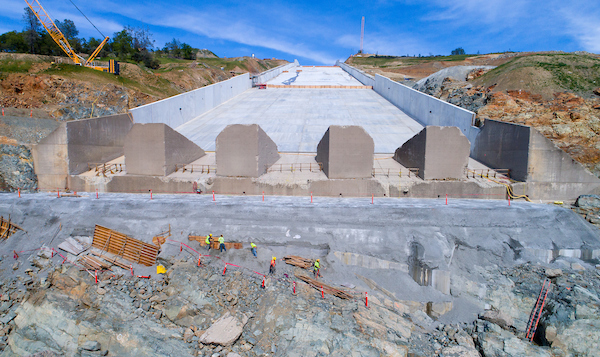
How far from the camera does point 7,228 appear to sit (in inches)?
467

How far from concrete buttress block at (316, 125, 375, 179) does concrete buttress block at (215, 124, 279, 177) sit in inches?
121

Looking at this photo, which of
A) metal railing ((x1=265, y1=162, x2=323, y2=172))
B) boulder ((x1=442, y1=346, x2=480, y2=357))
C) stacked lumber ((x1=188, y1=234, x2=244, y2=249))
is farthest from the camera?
metal railing ((x1=265, y1=162, x2=323, y2=172))

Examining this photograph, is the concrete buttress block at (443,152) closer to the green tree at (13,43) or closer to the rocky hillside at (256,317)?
the rocky hillside at (256,317)

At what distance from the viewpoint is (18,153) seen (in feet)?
47.8

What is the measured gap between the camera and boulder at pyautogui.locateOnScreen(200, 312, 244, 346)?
7.86m

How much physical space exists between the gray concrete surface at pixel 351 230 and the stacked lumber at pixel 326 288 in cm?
50

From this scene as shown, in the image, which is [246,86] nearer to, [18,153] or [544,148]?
[18,153]

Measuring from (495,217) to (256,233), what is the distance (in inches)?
336

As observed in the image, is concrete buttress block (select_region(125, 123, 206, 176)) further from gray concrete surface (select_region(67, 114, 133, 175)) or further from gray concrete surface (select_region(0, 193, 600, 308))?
gray concrete surface (select_region(67, 114, 133, 175))

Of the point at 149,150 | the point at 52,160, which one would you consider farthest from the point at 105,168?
the point at 149,150

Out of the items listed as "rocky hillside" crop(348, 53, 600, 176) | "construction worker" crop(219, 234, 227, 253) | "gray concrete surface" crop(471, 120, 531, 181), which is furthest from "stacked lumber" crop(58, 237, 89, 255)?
"rocky hillside" crop(348, 53, 600, 176)

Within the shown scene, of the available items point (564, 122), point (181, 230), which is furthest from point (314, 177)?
point (564, 122)

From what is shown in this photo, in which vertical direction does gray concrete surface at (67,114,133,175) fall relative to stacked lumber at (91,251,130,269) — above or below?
above

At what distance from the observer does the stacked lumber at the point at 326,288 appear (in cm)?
956
